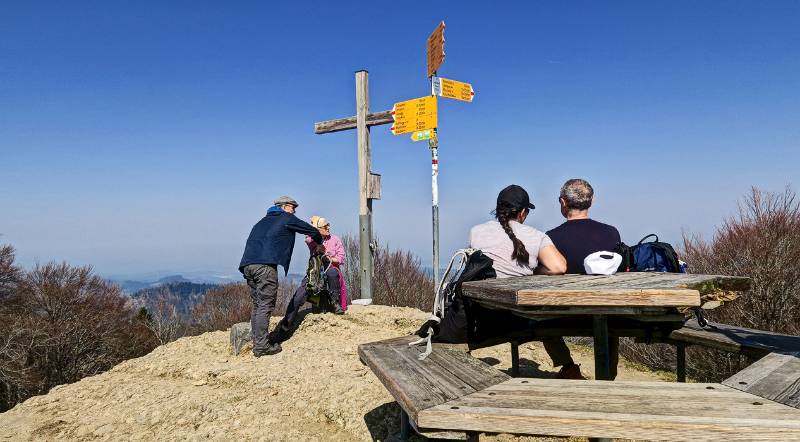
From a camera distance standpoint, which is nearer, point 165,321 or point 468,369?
point 468,369

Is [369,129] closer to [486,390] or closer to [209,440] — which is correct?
[209,440]

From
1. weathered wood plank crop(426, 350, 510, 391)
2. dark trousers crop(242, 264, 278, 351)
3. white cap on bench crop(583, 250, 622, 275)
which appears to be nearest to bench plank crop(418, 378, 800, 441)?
weathered wood plank crop(426, 350, 510, 391)

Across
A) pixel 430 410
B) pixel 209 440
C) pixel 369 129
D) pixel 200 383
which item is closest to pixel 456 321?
pixel 430 410

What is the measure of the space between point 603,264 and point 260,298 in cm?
400

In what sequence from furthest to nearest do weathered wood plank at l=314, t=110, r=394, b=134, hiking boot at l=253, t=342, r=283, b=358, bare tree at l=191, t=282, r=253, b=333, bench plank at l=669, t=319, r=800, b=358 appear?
1. bare tree at l=191, t=282, r=253, b=333
2. weathered wood plank at l=314, t=110, r=394, b=134
3. hiking boot at l=253, t=342, r=283, b=358
4. bench plank at l=669, t=319, r=800, b=358

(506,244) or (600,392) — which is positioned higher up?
(506,244)

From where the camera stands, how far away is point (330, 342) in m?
6.18

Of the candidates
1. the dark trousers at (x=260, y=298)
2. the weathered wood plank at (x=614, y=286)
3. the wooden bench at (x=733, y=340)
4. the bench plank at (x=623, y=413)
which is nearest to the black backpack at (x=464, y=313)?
the weathered wood plank at (x=614, y=286)

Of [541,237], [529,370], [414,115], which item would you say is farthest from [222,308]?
[541,237]

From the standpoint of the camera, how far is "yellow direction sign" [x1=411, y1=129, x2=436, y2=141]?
7133 millimetres

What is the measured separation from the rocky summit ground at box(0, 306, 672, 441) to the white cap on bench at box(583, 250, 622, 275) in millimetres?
1319

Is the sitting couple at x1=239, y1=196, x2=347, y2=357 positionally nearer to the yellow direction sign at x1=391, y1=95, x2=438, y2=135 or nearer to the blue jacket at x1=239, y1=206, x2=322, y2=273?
the blue jacket at x1=239, y1=206, x2=322, y2=273

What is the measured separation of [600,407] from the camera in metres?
1.94

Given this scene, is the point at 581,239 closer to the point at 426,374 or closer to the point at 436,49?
the point at 426,374
